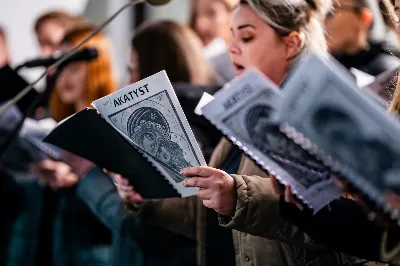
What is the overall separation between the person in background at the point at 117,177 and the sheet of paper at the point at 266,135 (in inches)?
29.8

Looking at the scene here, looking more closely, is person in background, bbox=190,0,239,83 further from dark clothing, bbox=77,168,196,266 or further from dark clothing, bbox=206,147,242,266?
dark clothing, bbox=206,147,242,266

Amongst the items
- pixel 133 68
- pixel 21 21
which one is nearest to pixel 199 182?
pixel 133 68

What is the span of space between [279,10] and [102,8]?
4269 millimetres

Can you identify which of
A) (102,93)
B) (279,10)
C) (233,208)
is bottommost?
(233,208)

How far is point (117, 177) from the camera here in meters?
2.01

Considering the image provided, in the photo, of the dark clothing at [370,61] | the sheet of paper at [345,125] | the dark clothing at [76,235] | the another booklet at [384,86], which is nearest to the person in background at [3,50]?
the dark clothing at [76,235]

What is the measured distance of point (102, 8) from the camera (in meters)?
5.90

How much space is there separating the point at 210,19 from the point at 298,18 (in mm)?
1711

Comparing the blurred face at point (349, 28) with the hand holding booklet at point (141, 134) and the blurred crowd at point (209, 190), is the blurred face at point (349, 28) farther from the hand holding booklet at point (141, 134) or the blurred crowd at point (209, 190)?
the hand holding booklet at point (141, 134)

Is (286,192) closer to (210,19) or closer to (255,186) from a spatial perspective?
(255,186)

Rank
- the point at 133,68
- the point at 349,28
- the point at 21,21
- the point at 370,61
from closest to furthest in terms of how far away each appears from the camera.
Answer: the point at 133,68 < the point at 370,61 < the point at 349,28 < the point at 21,21

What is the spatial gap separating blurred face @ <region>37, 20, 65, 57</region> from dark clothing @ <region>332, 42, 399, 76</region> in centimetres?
196

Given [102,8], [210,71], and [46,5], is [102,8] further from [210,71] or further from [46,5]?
[210,71]

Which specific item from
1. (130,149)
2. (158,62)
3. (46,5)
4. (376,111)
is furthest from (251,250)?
(46,5)
